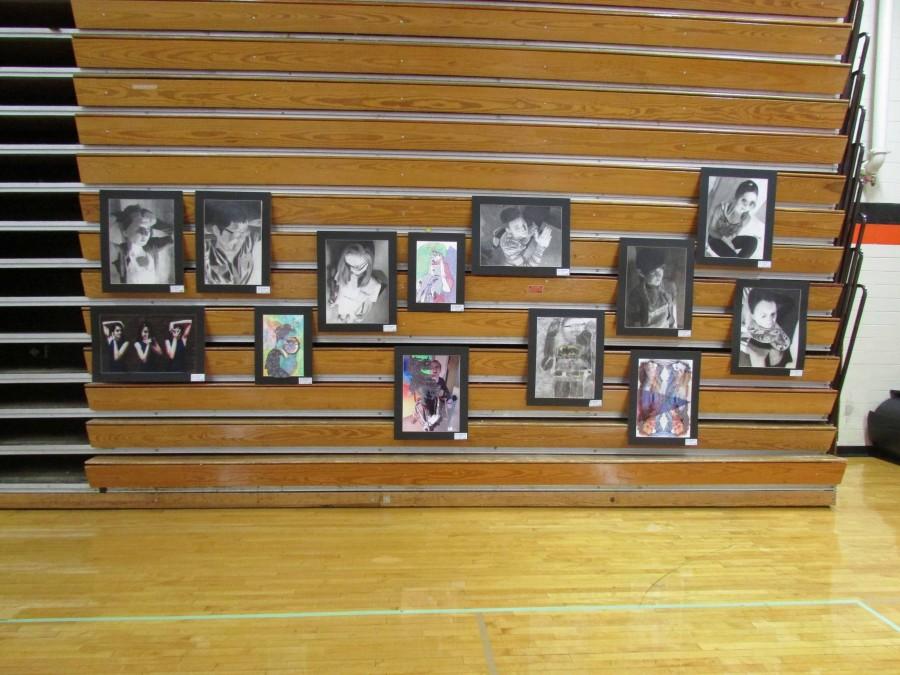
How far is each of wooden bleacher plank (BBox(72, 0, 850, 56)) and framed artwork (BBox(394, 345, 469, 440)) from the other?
74.1 inches

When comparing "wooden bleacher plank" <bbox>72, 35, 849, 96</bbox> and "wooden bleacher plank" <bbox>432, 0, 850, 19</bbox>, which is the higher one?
"wooden bleacher plank" <bbox>432, 0, 850, 19</bbox>

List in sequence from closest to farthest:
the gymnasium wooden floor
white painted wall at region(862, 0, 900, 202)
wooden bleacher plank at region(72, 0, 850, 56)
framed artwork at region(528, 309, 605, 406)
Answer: the gymnasium wooden floor < wooden bleacher plank at region(72, 0, 850, 56) < framed artwork at region(528, 309, 605, 406) < white painted wall at region(862, 0, 900, 202)

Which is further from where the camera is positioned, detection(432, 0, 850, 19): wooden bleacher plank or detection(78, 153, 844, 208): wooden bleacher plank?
detection(432, 0, 850, 19): wooden bleacher plank

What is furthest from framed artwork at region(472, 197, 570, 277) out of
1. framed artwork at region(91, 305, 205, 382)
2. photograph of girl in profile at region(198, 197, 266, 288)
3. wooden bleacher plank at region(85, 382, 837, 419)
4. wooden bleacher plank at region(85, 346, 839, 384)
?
framed artwork at region(91, 305, 205, 382)

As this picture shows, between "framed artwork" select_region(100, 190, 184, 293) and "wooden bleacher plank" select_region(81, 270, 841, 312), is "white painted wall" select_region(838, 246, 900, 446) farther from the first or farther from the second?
"framed artwork" select_region(100, 190, 184, 293)

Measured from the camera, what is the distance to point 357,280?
3160 mm

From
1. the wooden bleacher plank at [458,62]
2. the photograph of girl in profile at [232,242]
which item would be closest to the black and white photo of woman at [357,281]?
the photograph of girl in profile at [232,242]

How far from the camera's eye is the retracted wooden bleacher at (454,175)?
10.3ft

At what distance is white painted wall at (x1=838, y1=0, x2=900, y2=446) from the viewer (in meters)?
4.21

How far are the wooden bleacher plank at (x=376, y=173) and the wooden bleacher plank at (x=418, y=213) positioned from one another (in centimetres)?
9

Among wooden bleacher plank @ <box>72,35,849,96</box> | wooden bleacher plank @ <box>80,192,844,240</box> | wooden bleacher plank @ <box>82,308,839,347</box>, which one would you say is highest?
wooden bleacher plank @ <box>72,35,849,96</box>

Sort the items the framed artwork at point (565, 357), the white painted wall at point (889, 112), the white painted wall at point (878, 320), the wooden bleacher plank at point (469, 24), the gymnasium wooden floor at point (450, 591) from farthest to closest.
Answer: the white painted wall at point (878, 320) < the white painted wall at point (889, 112) < the framed artwork at point (565, 357) < the wooden bleacher plank at point (469, 24) < the gymnasium wooden floor at point (450, 591)

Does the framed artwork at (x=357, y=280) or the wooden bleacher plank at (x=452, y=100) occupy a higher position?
the wooden bleacher plank at (x=452, y=100)

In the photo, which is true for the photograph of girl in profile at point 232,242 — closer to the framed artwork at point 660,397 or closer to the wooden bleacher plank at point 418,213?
the wooden bleacher plank at point 418,213
